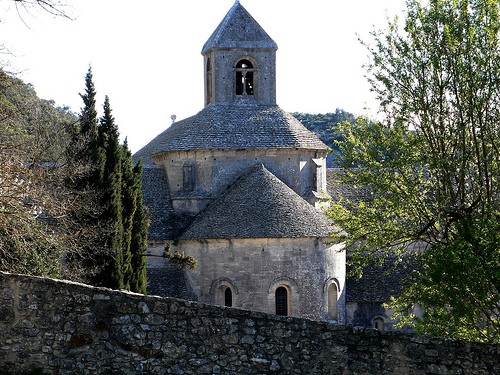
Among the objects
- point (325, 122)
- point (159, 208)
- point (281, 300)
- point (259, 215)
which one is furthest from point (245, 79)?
point (325, 122)

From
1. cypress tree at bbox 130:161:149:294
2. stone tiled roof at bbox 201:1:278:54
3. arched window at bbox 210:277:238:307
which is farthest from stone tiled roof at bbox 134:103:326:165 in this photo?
arched window at bbox 210:277:238:307

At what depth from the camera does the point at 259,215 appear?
85.7ft

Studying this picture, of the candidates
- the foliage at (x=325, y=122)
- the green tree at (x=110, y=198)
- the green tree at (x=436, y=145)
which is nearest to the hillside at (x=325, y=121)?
the foliage at (x=325, y=122)

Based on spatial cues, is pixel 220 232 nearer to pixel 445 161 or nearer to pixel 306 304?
pixel 306 304

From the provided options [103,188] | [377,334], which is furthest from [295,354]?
[103,188]

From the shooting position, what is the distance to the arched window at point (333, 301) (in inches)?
1059

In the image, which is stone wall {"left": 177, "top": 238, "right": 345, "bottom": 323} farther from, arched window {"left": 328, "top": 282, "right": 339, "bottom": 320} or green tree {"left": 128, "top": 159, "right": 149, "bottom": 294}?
green tree {"left": 128, "top": 159, "right": 149, "bottom": 294}

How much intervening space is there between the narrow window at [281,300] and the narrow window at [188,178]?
22.4 ft

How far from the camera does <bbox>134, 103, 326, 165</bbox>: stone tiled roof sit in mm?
29906

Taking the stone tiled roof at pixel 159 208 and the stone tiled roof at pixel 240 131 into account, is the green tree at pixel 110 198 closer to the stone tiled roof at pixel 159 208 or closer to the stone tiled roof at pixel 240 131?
the stone tiled roof at pixel 159 208

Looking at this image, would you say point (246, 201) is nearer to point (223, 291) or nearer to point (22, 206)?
point (223, 291)

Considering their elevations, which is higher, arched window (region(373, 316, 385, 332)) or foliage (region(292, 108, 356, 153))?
foliage (region(292, 108, 356, 153))

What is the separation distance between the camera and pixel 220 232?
1023 inches

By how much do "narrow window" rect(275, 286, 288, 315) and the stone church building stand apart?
Answer: 4 cm
